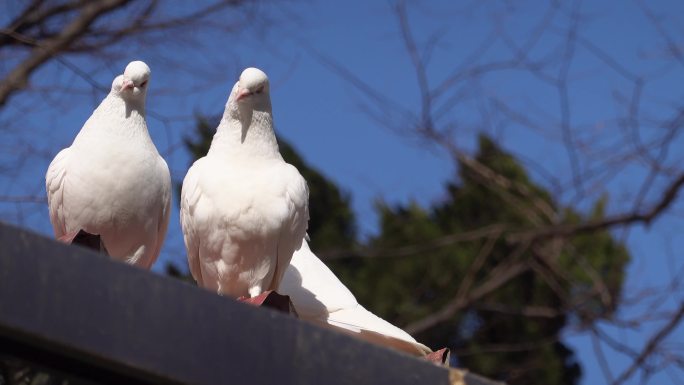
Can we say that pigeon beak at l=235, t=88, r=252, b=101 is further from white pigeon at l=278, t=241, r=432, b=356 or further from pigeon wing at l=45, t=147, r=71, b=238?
white pigeon at l=278, t=241, r=432, b=356

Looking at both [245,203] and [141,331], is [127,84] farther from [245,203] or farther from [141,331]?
[141,331]

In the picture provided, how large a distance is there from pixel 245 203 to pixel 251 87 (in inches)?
16.5

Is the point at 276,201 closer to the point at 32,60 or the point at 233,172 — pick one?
the point at 233,172

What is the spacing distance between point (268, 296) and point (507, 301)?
36.6 ft

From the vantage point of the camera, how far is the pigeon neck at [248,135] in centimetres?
425

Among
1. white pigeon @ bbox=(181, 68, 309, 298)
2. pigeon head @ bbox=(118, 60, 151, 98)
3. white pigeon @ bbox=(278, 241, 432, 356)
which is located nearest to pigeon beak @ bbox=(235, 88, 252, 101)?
white pigeon @ bbox=(181, 68, 309, 298)

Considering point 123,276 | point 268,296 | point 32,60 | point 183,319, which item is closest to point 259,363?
point 183,319

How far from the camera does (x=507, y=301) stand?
14367 mm

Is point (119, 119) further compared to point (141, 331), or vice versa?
point (119, 119)

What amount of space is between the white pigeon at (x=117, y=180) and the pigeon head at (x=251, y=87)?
1.11 feet

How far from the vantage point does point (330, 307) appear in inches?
186

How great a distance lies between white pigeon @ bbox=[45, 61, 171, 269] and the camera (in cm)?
409

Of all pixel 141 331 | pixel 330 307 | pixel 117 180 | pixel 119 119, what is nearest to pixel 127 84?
pixel 119 119

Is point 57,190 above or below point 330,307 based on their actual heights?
below
